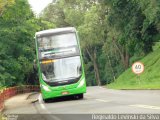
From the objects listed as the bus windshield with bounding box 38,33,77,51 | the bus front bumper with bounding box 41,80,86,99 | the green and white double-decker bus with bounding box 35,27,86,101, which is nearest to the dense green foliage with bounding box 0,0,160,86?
the bus windshield with bounding box 38,33,77,51

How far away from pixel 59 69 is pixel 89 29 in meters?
50.4

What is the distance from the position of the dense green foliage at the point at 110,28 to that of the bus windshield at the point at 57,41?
74.3 feet

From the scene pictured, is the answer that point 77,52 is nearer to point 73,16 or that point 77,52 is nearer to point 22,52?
point 22,52

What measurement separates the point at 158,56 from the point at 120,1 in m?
9.07

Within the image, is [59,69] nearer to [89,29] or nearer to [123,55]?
[123,55]

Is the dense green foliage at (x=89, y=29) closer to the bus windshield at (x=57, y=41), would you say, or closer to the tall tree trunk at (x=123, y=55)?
the tall tree trunk at (x=123, y=55)

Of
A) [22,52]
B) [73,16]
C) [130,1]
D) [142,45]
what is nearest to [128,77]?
[142,45]

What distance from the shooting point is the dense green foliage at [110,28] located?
56.7 metres

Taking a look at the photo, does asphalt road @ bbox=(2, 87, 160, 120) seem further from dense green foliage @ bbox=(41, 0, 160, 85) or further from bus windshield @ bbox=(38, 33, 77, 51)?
dense green foliage @ bbox=(41, 0, 160, 85)

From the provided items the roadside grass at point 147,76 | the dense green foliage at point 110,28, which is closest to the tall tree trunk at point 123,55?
the dense green foliage at point 110,28

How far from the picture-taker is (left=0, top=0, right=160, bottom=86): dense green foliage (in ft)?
169

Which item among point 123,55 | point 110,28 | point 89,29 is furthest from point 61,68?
point 89,29

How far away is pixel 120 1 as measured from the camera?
59.6 metres

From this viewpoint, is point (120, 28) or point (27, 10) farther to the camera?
point (120, 28)
